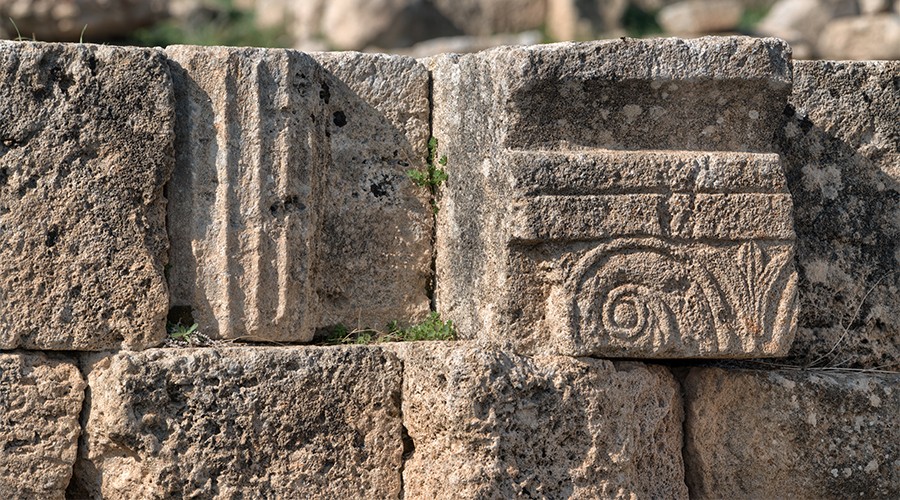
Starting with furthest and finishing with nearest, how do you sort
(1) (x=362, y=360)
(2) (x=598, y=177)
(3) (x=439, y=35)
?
(3) (x=439, y=35) → (1) (x=362, y=360) → (2) (x=598, y=177)

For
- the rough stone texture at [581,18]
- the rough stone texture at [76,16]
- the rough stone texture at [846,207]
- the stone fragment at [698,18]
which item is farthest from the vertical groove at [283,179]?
the stone fragment at [698,18]

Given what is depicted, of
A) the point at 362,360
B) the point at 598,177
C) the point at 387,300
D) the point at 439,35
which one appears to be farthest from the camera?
the point at 439,35

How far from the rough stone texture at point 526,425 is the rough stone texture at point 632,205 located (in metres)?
0.12

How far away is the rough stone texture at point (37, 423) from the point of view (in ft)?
12.3

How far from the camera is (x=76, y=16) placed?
36.2 ft

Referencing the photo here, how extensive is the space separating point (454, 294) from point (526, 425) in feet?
2.01

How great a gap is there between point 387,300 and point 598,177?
0.92 meters

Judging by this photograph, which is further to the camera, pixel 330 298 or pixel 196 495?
pixel 330 298

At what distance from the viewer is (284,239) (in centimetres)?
394

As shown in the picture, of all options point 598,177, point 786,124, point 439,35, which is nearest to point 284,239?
point 598,177

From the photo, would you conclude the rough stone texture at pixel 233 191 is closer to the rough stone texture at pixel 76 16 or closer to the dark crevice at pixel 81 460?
the dark crevice at pixel 81 460

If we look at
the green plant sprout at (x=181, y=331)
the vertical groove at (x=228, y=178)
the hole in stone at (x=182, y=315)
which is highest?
the vertical groove at (x=228, y=178)

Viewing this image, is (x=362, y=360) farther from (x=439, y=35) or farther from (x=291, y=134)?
(x=439, y=35)

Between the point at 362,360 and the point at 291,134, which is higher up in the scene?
the point at 291,134
